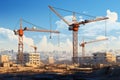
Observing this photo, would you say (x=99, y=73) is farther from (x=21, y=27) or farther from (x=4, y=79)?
(x=21, y=27)

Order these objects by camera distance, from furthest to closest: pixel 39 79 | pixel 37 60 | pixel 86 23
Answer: pixel 37 60 → pixel 86 23 → pixel 39 79

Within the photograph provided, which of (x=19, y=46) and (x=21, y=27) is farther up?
(x=21, y=27)

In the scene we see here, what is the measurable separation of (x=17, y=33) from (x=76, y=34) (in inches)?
1236

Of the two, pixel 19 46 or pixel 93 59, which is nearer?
pixel 19 46

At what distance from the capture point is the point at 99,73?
51969 millimetres

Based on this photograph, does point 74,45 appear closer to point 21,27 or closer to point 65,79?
point 21,27

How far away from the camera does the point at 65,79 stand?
4756 cm

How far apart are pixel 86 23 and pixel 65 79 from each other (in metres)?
67.4

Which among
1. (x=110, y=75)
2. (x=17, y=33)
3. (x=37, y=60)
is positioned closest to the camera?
(x=110, y=75)

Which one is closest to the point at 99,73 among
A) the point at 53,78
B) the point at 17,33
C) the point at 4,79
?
the point at 53,78

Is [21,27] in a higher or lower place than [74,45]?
higher

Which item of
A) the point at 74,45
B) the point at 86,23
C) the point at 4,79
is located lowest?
the point at 4,79

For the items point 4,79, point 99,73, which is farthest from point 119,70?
point 4,79

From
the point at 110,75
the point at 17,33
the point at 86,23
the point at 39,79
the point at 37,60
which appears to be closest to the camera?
the point at 110,75
